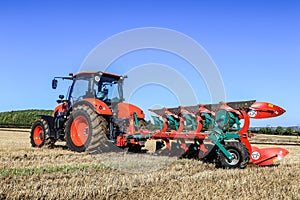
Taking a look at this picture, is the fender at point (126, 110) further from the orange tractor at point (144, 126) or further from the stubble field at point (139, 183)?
the stubble field at point (139, 183)

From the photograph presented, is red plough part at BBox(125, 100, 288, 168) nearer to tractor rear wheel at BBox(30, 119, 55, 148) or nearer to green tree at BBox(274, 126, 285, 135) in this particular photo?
tractor rear wheel at BBox(30, 119, 55, 148)

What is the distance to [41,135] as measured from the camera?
10.3 meters

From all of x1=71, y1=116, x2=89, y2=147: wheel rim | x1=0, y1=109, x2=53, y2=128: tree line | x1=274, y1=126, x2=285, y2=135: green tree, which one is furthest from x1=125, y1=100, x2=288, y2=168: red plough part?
x1=0, y1=109, x2=53, y2=128: tree line

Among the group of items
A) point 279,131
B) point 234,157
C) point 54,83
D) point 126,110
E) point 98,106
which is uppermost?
point 54,83

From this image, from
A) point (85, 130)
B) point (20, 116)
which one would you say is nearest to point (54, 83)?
point (85, 130)

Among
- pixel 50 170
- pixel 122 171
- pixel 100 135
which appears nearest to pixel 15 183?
pixel 50 170

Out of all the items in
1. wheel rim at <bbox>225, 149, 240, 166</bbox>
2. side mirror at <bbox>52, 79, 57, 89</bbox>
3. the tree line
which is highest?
side mirror at <bbox>52, 79, 57, 89</bbox>

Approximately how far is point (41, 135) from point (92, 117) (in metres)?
2.93

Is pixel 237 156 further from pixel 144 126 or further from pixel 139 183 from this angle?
pixel 144 126

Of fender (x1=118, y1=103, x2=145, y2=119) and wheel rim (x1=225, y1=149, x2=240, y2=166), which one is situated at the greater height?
fender (x1=118, y1=103, x2=145, y2=119)

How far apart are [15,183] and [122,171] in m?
1.80

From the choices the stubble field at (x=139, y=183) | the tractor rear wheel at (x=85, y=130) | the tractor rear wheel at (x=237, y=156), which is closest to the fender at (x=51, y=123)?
the tractor rear wheel at (x=85, y=130)

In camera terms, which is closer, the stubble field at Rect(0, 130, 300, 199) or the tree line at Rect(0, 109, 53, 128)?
the stubble field at Rect(0, 130, 300, 199)

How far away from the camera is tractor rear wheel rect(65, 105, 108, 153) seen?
8.10 m
